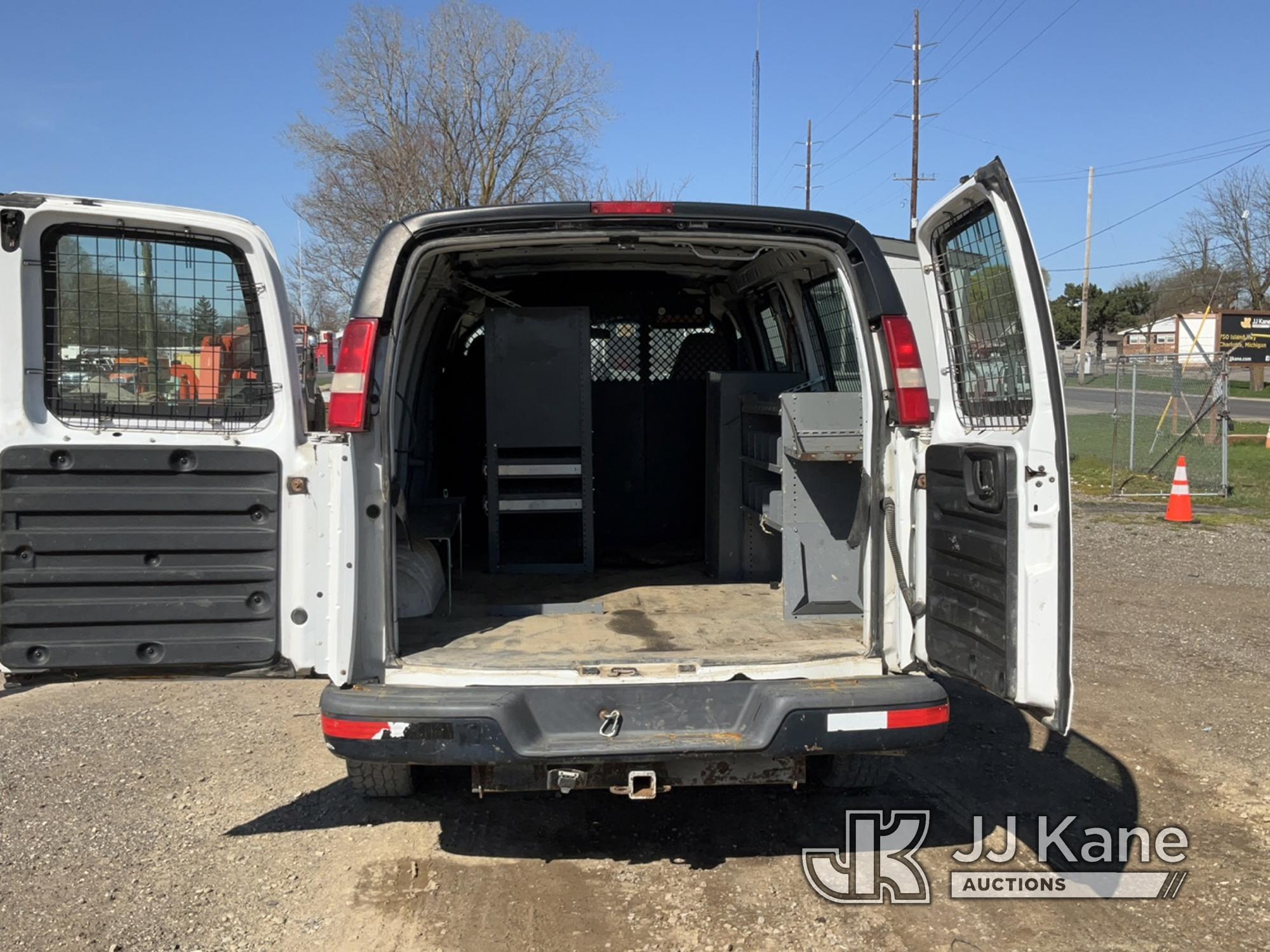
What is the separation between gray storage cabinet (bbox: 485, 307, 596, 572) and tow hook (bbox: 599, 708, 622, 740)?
2494 mm

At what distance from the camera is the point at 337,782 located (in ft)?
14.9

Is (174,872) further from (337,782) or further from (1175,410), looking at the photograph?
(1175,410)

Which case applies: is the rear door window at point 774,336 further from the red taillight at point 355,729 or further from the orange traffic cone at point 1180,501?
the orange traffic cone at point 1180,501

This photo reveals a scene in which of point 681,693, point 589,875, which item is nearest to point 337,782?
point 589,875

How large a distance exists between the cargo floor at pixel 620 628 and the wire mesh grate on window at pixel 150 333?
3.53 ft

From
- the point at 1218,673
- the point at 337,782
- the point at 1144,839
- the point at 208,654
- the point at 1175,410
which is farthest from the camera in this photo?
the point at 1175,410

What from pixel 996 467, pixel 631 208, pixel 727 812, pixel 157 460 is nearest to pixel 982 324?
pixel 996 467

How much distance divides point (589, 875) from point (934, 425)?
1983mm

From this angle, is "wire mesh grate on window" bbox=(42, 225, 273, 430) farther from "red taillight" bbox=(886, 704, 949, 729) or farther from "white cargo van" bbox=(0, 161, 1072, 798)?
"red taillight" bbox=(886, 704, 949, 729)

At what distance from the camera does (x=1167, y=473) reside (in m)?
15.6

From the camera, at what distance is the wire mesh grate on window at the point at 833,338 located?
→ 506 centimetres

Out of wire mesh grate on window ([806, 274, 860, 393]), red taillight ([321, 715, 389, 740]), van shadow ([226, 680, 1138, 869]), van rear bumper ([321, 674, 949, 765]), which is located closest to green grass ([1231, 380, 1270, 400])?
wire mesh grate on window ([806, 274, 860, 393])

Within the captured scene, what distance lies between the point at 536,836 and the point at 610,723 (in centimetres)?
104

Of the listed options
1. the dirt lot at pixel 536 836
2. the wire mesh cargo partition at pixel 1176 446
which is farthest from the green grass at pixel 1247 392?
the dirt lot at pixel 536 836
